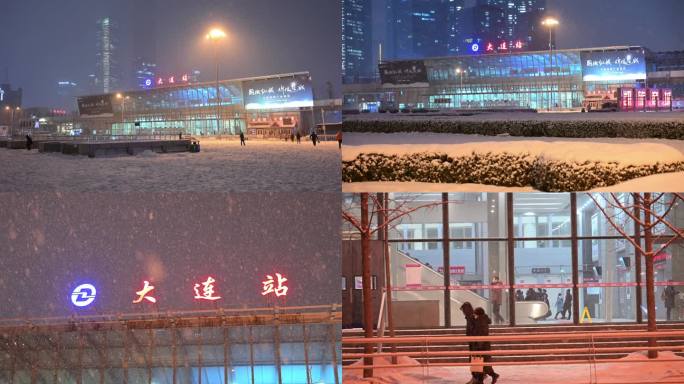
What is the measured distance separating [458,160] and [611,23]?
180 cm

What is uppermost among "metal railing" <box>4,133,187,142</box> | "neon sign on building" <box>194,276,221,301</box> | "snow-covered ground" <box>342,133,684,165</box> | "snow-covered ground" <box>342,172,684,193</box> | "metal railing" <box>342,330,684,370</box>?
"metal railing" <box>4,133,187,142</box>

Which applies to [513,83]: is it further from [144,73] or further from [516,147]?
[144,73]

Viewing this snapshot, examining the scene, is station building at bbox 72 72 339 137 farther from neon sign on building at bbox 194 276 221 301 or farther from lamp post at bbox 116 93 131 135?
neon sign on building at bbox 194 276 221 301

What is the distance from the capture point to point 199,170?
163 inches

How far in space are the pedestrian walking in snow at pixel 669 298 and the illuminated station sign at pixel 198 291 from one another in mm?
3061

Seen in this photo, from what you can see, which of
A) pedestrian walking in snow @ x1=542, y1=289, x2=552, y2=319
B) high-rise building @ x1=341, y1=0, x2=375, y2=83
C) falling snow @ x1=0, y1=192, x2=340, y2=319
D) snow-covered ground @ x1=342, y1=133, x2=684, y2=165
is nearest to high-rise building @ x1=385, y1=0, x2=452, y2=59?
high-rise building @ x1=341, y1=0, x2=375, y2=83

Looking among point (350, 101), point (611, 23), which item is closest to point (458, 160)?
point (350, 101)

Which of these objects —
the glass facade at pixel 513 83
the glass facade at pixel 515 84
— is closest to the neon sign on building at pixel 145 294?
the glass facade at pixel 515 84

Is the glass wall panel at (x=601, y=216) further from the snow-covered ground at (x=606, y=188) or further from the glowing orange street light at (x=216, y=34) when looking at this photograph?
the glowing orange street light at (x=216, y=34)

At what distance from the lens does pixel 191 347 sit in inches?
192

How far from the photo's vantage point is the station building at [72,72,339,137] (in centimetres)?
398

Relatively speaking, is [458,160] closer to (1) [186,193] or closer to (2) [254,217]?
(2) [254,217]

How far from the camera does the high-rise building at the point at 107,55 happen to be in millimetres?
4211

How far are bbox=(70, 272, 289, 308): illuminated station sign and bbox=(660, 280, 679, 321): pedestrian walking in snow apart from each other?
3061mm
